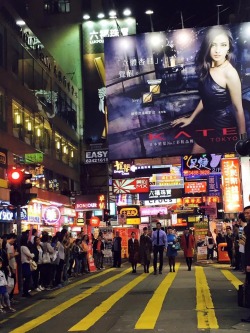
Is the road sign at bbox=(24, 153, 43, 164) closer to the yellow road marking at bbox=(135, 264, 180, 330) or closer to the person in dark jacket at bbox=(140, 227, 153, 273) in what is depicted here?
the person in dark jacket at bbox=(140, 227, 153, 273)

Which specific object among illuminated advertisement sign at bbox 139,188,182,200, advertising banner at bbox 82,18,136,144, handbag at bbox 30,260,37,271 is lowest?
handbag at bbox 30,260,37,271

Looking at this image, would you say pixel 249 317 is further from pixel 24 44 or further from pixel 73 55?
pixel 73 55

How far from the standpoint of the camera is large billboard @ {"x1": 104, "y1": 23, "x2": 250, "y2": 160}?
806 inches

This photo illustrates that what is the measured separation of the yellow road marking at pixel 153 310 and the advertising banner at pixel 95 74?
33052mm

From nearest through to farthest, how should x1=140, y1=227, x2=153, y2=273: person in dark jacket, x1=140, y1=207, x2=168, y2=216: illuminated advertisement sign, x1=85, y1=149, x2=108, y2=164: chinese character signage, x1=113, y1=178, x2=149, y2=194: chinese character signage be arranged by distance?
x1=140, y1=227, x2=153, y2=273: person in dark jacket
x1=113, y1=178, x2=149, y2=194: chinese character signage
x1=85, y1=149, x2=108, y2=164: chinese character signage
x1=140, y1=207, x2=168, y2=216: illuminated advertisement sign

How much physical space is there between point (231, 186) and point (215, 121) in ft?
15.4

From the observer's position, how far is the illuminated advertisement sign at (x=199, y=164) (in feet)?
102

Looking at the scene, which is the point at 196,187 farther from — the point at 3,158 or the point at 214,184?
the point at 3,158

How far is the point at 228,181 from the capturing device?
24.2 meters

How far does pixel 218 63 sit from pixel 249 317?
13.8 metres

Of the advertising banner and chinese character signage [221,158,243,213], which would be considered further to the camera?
the advertising banner

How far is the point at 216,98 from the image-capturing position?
20.7 m

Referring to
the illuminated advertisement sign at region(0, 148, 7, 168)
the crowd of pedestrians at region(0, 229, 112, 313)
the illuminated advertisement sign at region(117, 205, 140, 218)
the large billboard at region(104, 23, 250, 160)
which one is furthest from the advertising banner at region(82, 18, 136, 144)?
the crowd of pedestrians at region(0, 229, 112, 313)

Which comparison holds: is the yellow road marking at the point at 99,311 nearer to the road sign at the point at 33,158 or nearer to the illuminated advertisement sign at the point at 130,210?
the road sign at the point at 33,158
